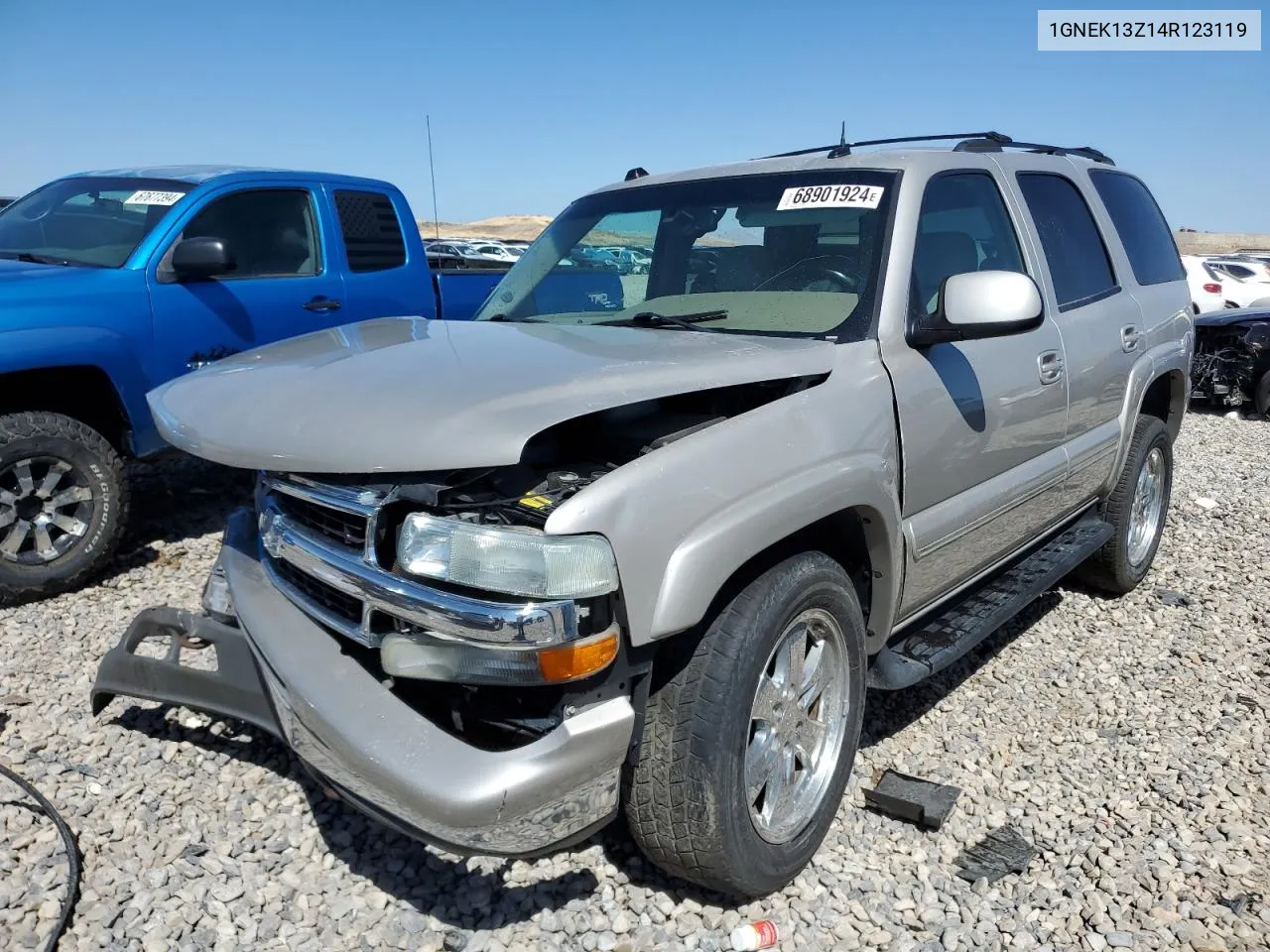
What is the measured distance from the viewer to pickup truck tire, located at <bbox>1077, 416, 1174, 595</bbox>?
15.1ft

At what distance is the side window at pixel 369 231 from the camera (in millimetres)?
6059

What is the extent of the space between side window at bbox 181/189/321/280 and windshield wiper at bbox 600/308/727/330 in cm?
315

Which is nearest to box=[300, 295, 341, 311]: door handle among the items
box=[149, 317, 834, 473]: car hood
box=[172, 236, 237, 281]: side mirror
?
box=[172, 236, 237, 281]: side mirror

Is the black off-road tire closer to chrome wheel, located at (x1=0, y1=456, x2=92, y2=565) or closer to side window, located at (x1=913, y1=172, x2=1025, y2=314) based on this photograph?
side window, located at (x1=913, y1=172, x2=1025, y2=314)

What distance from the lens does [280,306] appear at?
18.1ft

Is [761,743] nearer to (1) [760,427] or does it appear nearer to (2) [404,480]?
(1) [760,427]

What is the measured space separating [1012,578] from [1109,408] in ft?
3.19

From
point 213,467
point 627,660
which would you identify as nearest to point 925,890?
point 627,660

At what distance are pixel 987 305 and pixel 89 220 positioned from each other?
→ 4774mm

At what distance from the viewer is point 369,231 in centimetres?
619

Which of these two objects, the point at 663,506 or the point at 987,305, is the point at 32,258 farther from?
the point at 987,305

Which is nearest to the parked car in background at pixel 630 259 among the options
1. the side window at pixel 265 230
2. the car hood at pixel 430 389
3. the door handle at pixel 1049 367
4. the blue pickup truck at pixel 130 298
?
the car hood at pixel 430 389

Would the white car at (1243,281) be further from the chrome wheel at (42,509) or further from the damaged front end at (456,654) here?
the damaged front end at (456,654)

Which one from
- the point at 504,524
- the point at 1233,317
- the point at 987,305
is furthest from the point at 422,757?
the point at 1233,317
